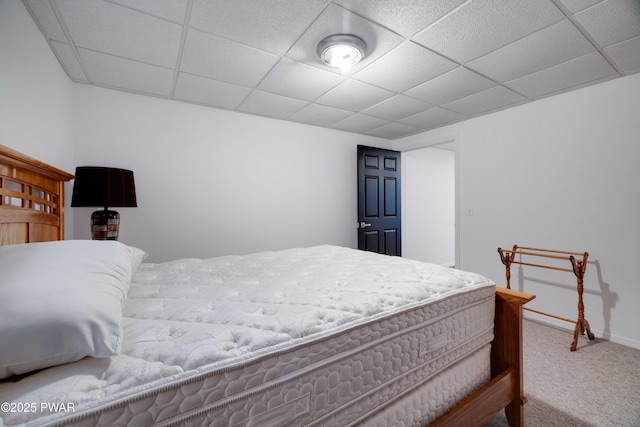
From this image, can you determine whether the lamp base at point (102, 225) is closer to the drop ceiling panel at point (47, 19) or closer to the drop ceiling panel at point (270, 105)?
the drop ceiling panel at point (47, 19)

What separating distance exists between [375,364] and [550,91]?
3.14m

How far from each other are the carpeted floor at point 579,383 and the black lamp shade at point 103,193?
2966 millimetres

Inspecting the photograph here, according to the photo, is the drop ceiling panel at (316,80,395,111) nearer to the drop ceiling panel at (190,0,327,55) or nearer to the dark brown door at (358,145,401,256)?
the drop ceiling panel at (190,0,327,55)

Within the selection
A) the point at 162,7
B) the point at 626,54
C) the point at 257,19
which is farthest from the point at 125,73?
the point at 626,54

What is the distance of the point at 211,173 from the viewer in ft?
9.87

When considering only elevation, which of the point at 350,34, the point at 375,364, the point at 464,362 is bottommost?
the point at 464,362

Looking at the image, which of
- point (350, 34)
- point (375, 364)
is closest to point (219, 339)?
point (375, 364)

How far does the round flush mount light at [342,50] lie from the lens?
1.77 m

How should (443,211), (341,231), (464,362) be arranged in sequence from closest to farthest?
(464,362), (341,231), (443,211)

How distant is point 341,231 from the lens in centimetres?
398

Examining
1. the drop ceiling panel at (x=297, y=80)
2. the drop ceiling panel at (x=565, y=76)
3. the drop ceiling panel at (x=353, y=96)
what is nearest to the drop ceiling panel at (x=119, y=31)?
the drop ceiling panel at (x=297, y=80)

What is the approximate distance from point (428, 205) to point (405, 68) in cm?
344

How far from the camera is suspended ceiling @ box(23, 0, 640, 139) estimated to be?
5.02 ft

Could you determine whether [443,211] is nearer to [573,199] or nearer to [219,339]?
[573,199]
